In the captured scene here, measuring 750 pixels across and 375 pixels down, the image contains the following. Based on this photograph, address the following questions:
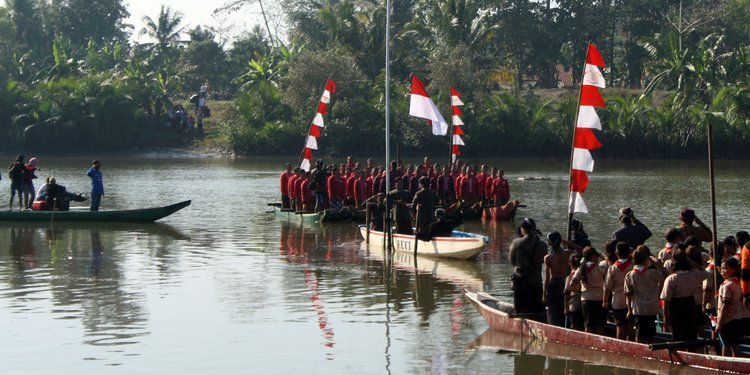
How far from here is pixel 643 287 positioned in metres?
14.7

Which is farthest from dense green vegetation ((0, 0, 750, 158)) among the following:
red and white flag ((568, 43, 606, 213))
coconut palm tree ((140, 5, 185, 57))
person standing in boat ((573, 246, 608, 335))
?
person standing in boat ((573, 246, 608, 335))

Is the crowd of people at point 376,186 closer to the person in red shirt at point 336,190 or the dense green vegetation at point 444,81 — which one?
the person in red shirt at point 336,190

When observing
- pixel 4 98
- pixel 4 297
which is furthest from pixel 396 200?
pixel 4 98

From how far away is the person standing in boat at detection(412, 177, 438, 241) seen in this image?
2477 cm

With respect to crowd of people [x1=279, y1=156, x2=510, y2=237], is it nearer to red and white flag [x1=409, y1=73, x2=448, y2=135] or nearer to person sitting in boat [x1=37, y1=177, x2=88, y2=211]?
red and white flag [x1=409, y1=73, x2=448, y2=135]

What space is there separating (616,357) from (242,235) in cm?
1729

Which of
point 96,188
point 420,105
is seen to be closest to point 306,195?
point 96,188

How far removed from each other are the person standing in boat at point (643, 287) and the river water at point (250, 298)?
2.59ft

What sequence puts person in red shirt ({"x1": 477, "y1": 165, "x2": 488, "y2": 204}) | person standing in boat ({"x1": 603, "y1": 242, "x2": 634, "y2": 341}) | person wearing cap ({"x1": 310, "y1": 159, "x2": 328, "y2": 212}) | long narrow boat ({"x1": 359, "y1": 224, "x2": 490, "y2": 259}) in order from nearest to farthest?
person standing in boat ({"x1": 603, "y1": 242, "x2": 634, "y2": 341}), long narrow boat ({"x1": 359, "y1": 224, "x2": 490, "y2": 259}), person wearing cap ({"x1": 310, "y1": 159, "x2": 328, "y2": 212}), person in red shirt ({"x1": 477, "y1": 165, "x2": 488, "y2": 204})

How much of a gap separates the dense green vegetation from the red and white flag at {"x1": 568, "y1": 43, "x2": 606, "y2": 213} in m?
45.7

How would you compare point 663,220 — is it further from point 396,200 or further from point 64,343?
point 64,343

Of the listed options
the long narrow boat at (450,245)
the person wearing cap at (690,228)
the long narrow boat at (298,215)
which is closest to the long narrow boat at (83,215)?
the long narrow boat at (298,215)

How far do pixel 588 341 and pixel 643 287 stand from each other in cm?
138

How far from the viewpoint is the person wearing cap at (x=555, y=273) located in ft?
52.4
